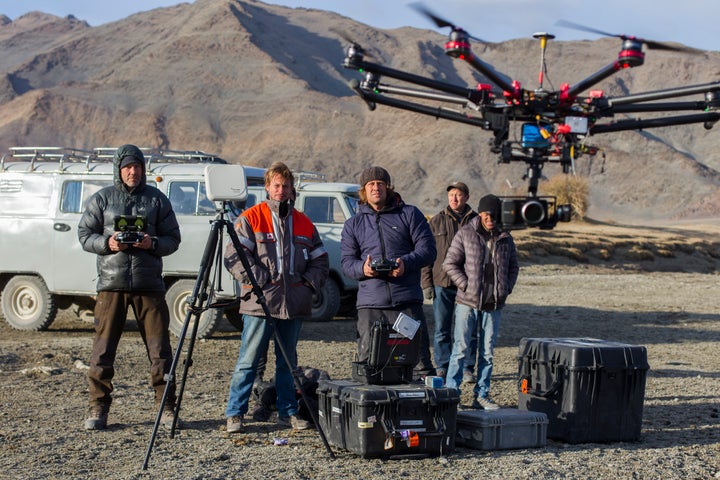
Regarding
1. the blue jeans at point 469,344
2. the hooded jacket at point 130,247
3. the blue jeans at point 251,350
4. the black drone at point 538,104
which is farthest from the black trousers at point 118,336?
the black drone at point 538,104

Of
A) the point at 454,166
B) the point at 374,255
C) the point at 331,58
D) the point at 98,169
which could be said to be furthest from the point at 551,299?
the point at 331,58

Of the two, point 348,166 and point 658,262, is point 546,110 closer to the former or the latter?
point 658,262

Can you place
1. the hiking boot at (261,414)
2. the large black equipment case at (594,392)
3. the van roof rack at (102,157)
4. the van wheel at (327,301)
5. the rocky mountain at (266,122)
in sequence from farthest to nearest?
the rocky mountain at (266,122)
the van wheel at (327,301)
the van roof rack at (102,157)
the hiking boot at (261,414)
the large black equipment case at (594,392)

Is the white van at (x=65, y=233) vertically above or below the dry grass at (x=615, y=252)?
below

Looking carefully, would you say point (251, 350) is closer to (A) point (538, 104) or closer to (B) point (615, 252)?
(A) point (538, 104)

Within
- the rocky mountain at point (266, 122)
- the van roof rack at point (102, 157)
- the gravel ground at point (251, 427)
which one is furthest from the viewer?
the rocky mountain at point (266, 122)

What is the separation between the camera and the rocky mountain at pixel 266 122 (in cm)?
8669

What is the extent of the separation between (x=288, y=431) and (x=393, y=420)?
1.14 metres

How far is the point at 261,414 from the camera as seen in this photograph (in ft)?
23.8

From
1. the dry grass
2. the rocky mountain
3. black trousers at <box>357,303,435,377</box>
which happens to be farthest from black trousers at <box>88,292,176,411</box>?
the rocky mountain

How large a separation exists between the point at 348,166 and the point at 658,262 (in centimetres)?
5392

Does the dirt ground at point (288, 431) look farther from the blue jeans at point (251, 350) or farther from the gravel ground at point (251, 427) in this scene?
the blue jeans at point (251, 350)

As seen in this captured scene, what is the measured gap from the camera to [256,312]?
21.9 feet

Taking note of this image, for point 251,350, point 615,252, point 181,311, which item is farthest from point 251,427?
point 615,252
